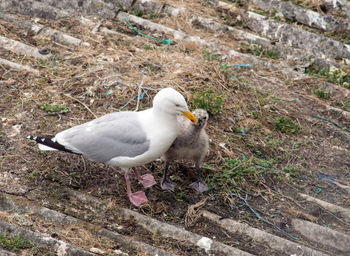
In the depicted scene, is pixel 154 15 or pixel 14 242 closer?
pixel 14 242

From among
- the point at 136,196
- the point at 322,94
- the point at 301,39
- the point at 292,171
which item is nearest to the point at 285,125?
the point at 292,171

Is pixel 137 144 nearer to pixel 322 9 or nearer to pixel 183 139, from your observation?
pixel 183 139

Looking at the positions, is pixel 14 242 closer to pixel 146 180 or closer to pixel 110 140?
pixel 110 140

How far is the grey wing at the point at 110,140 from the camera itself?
147 inches

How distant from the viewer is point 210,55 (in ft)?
18.9

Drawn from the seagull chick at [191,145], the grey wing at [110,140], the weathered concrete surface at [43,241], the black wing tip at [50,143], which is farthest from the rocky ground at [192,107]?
the grey wing at [110,140]

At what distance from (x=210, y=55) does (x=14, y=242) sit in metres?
3.90

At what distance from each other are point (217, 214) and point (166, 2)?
3846 millimetres

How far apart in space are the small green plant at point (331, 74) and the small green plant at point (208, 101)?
5.80 ft

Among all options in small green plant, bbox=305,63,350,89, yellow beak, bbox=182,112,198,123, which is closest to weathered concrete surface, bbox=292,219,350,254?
yellow beak, bbox=182,112,198,123

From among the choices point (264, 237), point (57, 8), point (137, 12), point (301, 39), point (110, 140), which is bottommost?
point (264, 237)

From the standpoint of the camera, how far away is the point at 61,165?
4.20 meters

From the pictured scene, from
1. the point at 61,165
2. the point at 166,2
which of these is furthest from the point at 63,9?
the point at 61,165

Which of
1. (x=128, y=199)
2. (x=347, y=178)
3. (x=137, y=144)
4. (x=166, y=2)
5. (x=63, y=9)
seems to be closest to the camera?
(x=137, y=144)
